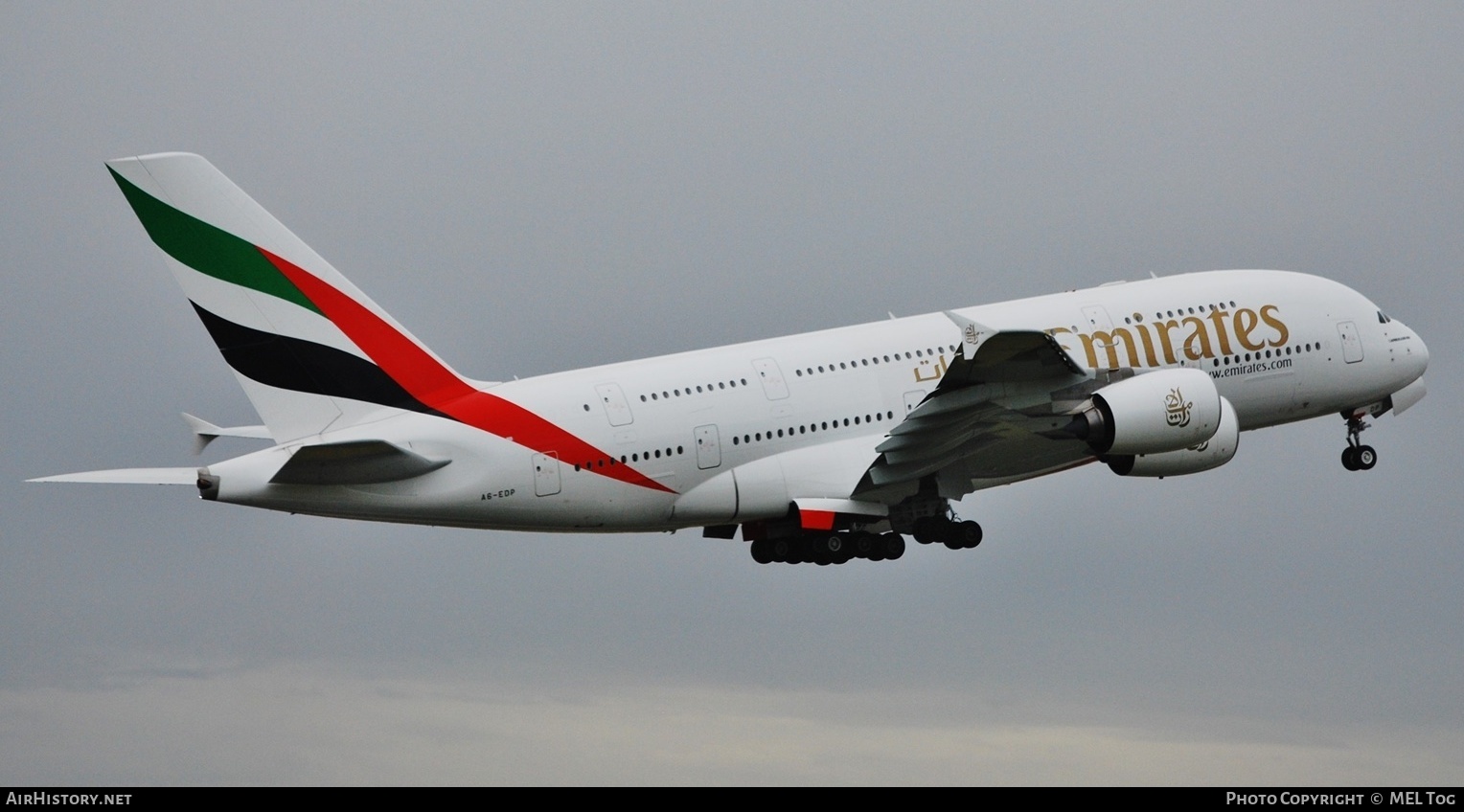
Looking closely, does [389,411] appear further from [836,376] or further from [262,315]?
[836,376]

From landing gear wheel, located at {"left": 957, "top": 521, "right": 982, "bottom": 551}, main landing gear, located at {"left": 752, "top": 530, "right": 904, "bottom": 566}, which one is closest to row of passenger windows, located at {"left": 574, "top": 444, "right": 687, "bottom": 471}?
main landing gear, located at {"left": 752, "top": 530, "right": 904, "bottom": 566}

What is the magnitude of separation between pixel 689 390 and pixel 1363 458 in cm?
2033

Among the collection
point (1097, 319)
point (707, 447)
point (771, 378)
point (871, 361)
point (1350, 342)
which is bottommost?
point (707, 447)

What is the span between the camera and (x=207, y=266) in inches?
1737

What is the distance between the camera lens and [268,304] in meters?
44.4

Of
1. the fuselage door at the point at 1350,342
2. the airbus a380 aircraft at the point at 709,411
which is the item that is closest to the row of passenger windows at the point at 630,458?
the airbus a380 aircraft at the point at 709,411

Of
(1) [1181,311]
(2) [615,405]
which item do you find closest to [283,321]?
(2) [615,405]

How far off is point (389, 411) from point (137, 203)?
276 inches

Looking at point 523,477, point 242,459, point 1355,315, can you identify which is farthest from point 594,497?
point 1355,315

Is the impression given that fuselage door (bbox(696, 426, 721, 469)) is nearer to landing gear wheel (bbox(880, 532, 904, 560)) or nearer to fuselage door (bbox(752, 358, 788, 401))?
fuselage door (bbox(752, 358, 788, 401))

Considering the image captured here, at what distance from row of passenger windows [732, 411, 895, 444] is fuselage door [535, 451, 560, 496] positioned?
13.9ft

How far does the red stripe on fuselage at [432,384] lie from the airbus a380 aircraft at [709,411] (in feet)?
0.16

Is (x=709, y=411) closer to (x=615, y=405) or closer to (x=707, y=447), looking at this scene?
(x=707, y=447)

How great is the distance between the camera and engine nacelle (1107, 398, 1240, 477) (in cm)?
4803
